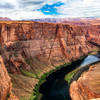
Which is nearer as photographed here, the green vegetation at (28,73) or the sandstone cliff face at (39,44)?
the green vegetation at (28,73)

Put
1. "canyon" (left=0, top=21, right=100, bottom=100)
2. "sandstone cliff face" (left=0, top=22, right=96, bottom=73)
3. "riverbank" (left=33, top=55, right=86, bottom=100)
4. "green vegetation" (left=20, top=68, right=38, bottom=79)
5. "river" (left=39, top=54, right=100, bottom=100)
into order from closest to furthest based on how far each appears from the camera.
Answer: "river" (left=39, top=54, right=100, bottom=100), "riverbank" (left=33, top=55, right=86, bottom=100), "canyon" (left=0, top=21, right=100, bottom=100), "green vegetation" (left=20, top=68, right=38, bottom=79), "sandstone cliff face" (left=0, top=22, right=96, bottom=73)

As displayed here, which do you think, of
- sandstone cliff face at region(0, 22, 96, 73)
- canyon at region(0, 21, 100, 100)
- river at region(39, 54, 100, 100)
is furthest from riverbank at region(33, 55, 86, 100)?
sandstone cliff face at region(0, 22, 96, 73)

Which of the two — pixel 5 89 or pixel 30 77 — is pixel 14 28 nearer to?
pixel 30 77

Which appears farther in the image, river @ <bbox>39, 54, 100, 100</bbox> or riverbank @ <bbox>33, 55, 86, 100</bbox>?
riverbank @ <bbox>33, 55, 86, 100</bbox>

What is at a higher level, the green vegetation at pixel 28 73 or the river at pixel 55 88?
the green vegetation at pixel 28 73

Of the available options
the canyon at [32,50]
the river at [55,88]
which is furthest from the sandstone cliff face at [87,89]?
the river at [55,88]

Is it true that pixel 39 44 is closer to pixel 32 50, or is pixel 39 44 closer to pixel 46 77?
pixel 32 50

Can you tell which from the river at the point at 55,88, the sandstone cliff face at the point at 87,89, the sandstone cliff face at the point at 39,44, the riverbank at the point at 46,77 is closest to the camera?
the sandstone cliff face at the point at 87,89

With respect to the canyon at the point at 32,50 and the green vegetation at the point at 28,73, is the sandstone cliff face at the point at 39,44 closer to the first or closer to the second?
the canyon at the point at 32,50

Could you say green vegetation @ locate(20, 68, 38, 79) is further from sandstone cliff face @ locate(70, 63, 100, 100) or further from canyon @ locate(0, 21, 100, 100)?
sandstone cliff face @ locate(70, 63, 100, 100)
